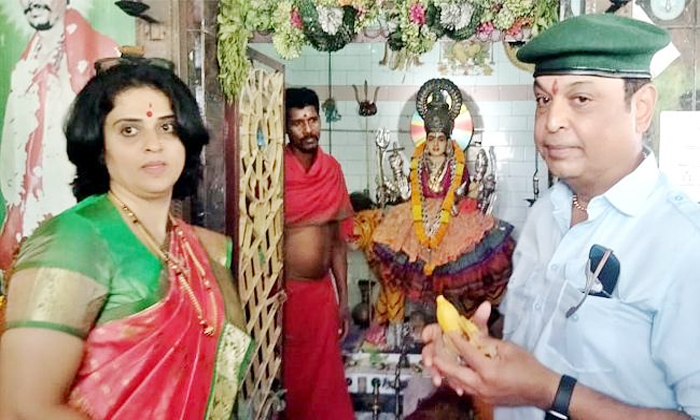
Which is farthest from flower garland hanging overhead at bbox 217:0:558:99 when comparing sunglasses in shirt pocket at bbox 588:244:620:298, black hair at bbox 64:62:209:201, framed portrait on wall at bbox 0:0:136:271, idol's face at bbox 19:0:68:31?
sunglasses in shirt pocket at bbox 588:244:620:298

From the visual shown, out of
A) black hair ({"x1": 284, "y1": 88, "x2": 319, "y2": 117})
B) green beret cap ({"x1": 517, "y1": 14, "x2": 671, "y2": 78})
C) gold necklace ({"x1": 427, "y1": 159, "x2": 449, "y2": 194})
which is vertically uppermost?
black hair ({"x1": 284, "y1": 88, "x2": 319, "y2": 117})

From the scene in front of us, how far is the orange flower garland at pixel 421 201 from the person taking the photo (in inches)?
162

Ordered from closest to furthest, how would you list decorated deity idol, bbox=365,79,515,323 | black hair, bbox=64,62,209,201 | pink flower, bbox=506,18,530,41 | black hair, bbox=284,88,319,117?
black hair, bbox=64,62,209,201, pink flower, bbox=506,18,530,41, decorated deity idol, bbox=365,79,515,323, black hair, bbox=284,88,319,117

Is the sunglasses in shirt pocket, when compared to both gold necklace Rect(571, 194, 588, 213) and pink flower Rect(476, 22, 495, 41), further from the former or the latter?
pink flower Rect(476, 22, 495, 41)

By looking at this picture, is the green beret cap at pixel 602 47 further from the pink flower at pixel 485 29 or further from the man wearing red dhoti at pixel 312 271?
the man wearing red dhoti at pixel 312 271

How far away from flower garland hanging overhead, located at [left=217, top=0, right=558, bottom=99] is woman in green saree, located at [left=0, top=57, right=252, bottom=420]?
3.53 ft

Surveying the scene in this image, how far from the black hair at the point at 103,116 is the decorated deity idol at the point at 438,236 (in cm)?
226

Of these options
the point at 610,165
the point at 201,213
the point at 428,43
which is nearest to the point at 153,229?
the point at 201,213

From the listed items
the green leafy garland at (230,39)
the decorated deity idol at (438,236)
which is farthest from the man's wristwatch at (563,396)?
the decorated deity idol at (438,236)

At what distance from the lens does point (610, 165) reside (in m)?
1.64

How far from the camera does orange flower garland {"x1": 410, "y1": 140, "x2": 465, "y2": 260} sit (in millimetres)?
4121

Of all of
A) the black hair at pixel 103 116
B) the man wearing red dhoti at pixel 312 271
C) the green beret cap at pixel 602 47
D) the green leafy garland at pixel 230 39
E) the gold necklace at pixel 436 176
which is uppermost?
the green leafy garland at pixel 230 39

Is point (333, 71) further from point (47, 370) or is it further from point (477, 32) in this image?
point (47, 370)

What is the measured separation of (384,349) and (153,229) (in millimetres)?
2578
